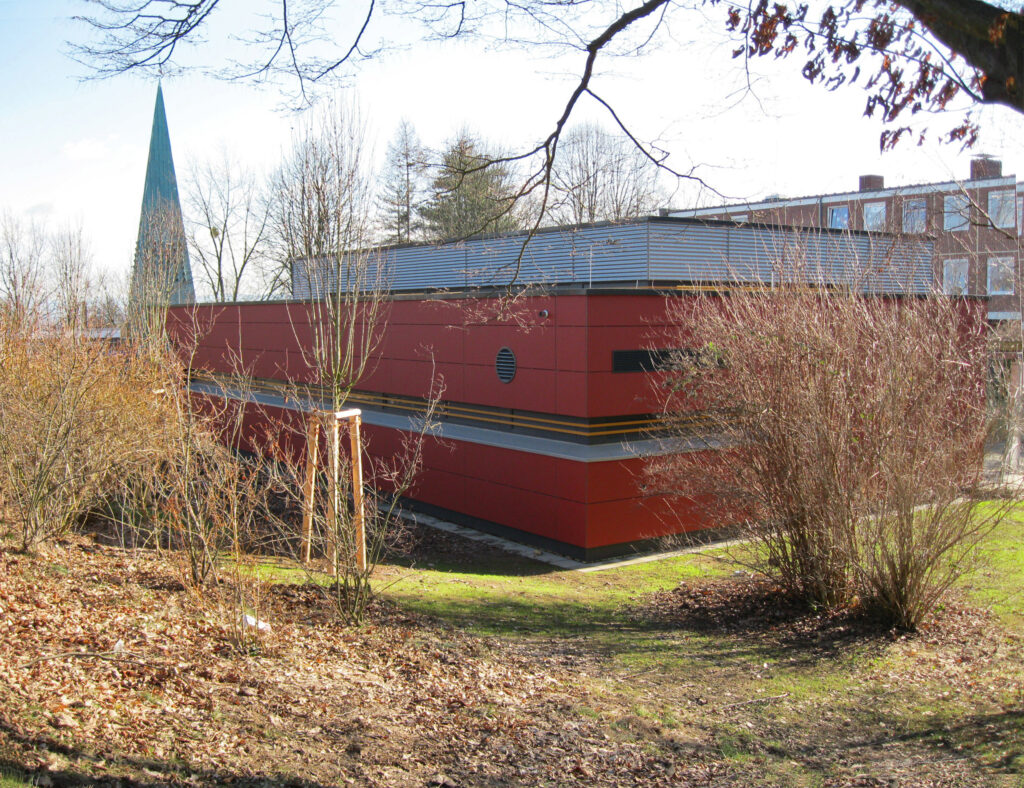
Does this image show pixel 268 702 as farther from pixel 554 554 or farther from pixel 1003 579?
pixel 1003 579

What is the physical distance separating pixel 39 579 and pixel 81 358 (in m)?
3.42

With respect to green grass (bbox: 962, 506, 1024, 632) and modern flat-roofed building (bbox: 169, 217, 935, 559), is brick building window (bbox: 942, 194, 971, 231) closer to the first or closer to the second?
modern flat-roofed building (bbox: 169, 217, 935, 559)

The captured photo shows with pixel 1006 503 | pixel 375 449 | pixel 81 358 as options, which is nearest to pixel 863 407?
pixel 1006 503

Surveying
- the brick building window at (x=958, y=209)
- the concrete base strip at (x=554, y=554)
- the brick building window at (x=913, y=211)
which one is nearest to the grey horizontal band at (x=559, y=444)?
the concrete base strip at (x=554, y=554)

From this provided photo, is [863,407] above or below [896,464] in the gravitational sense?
above

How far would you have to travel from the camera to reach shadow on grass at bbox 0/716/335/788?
3686 mm

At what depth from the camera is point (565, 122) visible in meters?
7.19

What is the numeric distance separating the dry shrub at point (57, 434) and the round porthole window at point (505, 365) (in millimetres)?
6066

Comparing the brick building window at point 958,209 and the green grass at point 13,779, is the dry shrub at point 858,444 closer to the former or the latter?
the brick building window at point 958,209

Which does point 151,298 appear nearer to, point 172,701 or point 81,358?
point 81,358

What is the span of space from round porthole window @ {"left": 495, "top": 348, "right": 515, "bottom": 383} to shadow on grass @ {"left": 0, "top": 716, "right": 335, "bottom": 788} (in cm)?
1071

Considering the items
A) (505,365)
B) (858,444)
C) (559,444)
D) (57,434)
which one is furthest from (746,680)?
(505,365)

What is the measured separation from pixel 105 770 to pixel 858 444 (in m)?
6.65

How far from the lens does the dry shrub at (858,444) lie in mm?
7543
